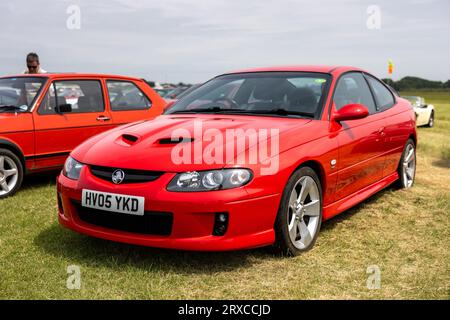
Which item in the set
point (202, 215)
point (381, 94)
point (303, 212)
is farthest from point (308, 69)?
point (202, 215)

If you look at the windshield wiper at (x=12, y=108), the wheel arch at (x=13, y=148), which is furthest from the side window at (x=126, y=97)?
the wheel arch at (x=13, y=148)

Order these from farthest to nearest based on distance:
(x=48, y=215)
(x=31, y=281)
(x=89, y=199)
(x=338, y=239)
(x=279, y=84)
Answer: (x=48, y=215) → (x=279, y=84) → (x=338, y=239) → (x=89, y=199) → (x=31, y=281)

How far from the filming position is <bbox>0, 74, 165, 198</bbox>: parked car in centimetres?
588

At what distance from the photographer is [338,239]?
420 cm

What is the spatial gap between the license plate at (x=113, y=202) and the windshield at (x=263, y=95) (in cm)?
143

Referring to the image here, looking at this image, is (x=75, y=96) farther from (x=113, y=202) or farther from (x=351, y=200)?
(x=351, y=200)

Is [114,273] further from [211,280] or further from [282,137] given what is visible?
[282,137]

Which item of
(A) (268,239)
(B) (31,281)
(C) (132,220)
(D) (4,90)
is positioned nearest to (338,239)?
(A) (268,239)

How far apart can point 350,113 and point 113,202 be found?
205cm

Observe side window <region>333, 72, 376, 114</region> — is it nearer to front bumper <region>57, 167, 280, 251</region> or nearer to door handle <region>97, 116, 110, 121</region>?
front bumper <region>57, 167, 280, 251</region>

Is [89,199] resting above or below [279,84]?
below

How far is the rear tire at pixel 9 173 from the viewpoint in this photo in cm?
576

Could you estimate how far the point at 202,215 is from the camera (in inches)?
126
